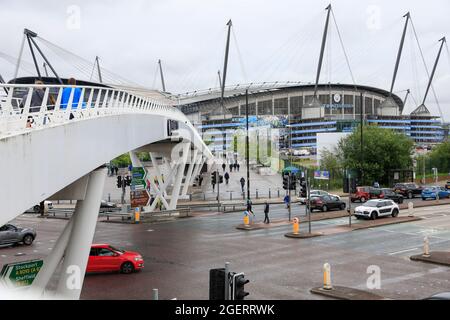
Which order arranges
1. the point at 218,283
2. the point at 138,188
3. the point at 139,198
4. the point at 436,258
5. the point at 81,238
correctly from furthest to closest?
the point at 138,188
the point at 139,198
the point at 436,258
the point at 81,238
the point at 218,283

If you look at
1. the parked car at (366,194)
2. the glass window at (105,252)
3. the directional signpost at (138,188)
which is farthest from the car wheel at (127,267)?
the parked car at (366,194)

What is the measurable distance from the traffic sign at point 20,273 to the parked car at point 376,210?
2388 cm

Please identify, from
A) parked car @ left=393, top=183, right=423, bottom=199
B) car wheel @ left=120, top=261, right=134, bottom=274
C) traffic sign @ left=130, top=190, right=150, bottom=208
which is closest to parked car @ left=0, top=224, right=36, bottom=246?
car wheel @ left=120, top=261, right=134, bottom=274

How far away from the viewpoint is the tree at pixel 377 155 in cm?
5766

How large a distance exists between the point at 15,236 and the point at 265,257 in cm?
1275

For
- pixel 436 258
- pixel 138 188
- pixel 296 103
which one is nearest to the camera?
pixel 436 258

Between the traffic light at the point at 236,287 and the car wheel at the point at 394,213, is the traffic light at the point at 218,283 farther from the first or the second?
the car wheel at the point at 394,213

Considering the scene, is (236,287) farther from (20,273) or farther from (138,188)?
(138,188)

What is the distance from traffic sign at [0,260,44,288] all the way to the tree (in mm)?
49134

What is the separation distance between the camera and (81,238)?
479 inches

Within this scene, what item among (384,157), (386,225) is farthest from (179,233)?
(384,157)

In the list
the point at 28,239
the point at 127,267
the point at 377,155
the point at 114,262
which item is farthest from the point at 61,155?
the point at 377,155

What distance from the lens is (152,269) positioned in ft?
60.9

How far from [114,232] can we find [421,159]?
5911 cm
